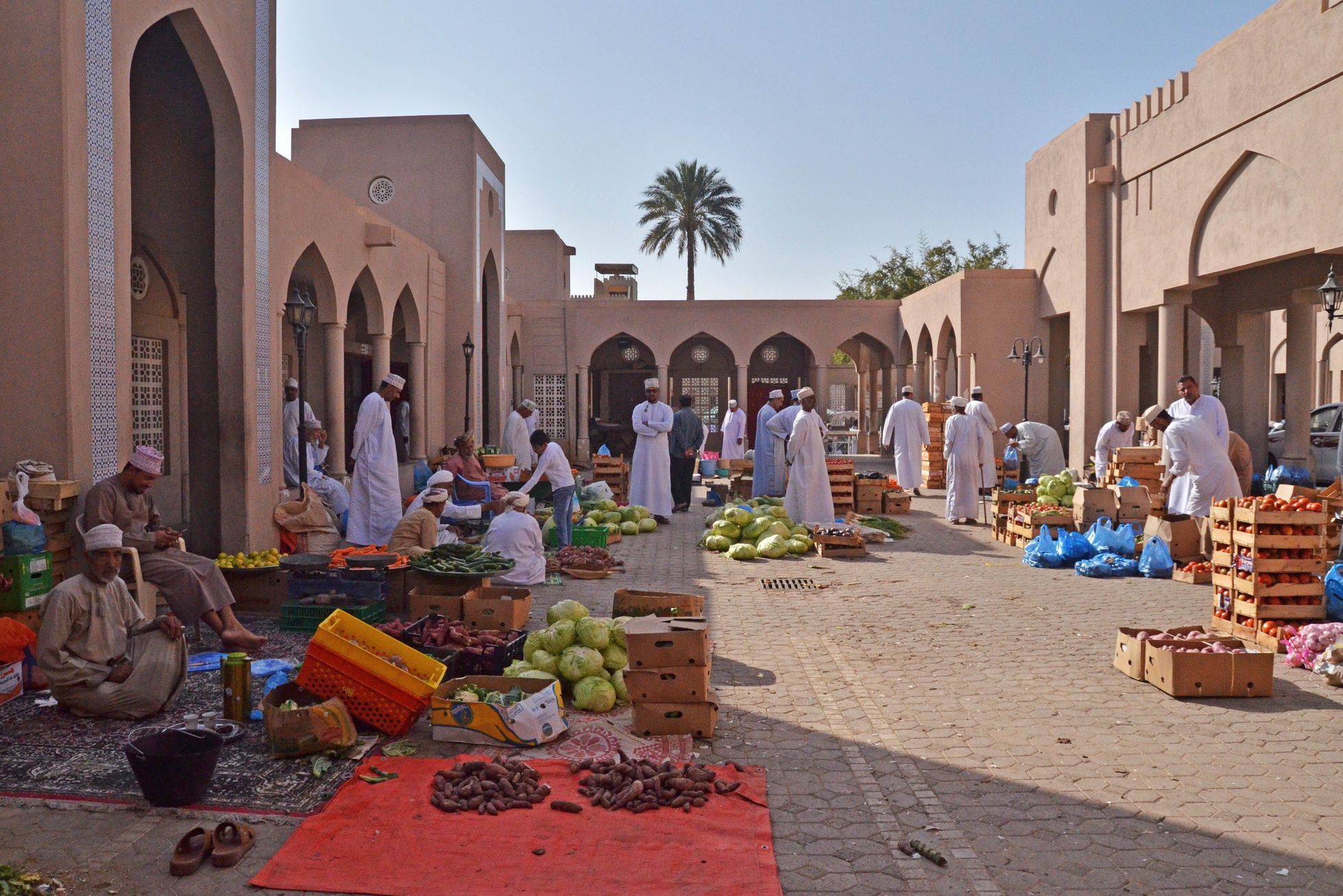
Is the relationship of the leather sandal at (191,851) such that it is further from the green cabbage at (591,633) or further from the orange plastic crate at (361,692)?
the green cabbage at (591,633)

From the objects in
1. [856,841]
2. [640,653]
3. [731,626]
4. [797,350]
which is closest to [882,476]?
[731,626]

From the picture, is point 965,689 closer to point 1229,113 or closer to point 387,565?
point 387,565

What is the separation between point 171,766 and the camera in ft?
13.6

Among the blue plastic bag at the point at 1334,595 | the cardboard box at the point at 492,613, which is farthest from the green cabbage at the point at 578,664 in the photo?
the blue plastic bag at the point at 1334,595

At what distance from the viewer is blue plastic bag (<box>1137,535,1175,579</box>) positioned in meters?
9.78

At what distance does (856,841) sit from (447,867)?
153cm

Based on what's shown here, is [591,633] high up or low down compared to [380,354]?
down

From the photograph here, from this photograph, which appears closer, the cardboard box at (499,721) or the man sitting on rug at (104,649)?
the cardboard box at (499,721)

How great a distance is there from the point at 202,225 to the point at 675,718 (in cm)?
671

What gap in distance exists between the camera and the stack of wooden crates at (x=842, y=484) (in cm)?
1442

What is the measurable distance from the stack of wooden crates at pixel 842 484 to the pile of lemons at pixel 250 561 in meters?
8.14

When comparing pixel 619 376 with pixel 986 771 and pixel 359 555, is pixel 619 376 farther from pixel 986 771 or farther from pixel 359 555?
pixel 986 771

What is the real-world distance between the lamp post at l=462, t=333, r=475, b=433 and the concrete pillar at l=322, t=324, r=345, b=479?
379 centimetres

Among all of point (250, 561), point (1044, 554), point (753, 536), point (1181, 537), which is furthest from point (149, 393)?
point (1181, 537)
